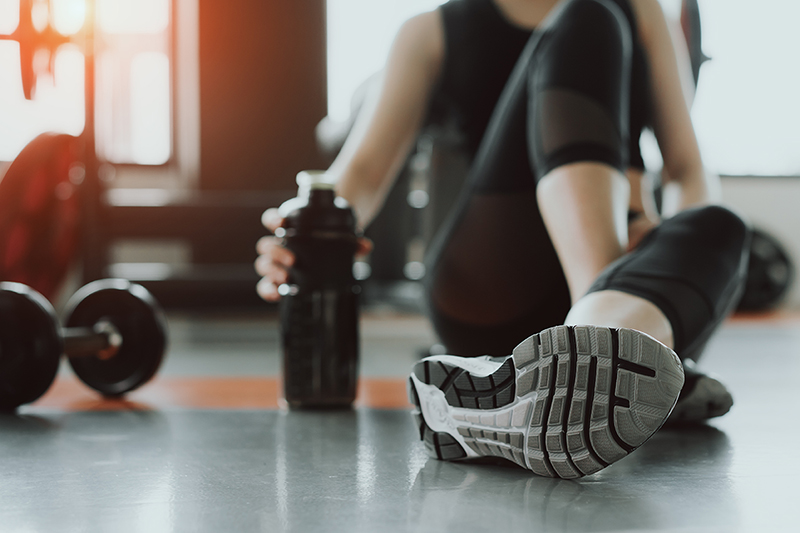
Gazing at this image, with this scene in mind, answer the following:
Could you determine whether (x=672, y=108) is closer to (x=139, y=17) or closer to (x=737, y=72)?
(x=737, y=72)

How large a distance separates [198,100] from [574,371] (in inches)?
145

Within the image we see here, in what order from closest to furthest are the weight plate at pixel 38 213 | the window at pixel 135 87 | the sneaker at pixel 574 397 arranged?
1. the sneaker at pixel 574 397
2. the weight plate at pixel 38 213
3. the window at pixel 135 87

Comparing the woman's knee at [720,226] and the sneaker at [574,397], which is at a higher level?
the woman's knee at [720,226]

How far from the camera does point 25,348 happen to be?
959 mm

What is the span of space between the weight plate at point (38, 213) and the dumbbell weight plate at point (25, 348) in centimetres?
54

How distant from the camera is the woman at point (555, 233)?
54cm

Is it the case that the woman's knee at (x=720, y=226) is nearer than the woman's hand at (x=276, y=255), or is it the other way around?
the woman's knee at (x=720, y=226)

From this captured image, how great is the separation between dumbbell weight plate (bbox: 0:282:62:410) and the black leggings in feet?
1.79

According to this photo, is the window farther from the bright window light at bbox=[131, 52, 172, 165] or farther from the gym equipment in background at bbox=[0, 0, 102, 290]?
the gym equipment in background at bbox=[0, 0, 102, 290]

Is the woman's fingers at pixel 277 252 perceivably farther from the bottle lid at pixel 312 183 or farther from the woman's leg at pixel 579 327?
the woman's leg at pixel 579 327

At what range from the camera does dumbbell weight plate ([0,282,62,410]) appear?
0.96 metres

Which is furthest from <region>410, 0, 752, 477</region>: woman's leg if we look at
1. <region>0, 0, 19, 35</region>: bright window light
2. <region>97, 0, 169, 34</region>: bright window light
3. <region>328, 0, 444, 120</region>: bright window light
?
<region>97, 0, 169, 34</region>: bright window light

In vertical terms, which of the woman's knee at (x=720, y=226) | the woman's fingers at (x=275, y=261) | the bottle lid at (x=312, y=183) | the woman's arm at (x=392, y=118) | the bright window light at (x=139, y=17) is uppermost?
the bright window light at (x=139, y=17)

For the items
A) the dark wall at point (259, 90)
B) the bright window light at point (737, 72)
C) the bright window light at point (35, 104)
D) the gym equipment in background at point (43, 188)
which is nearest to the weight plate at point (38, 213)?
the gym equipment in background at point (43, 188)
